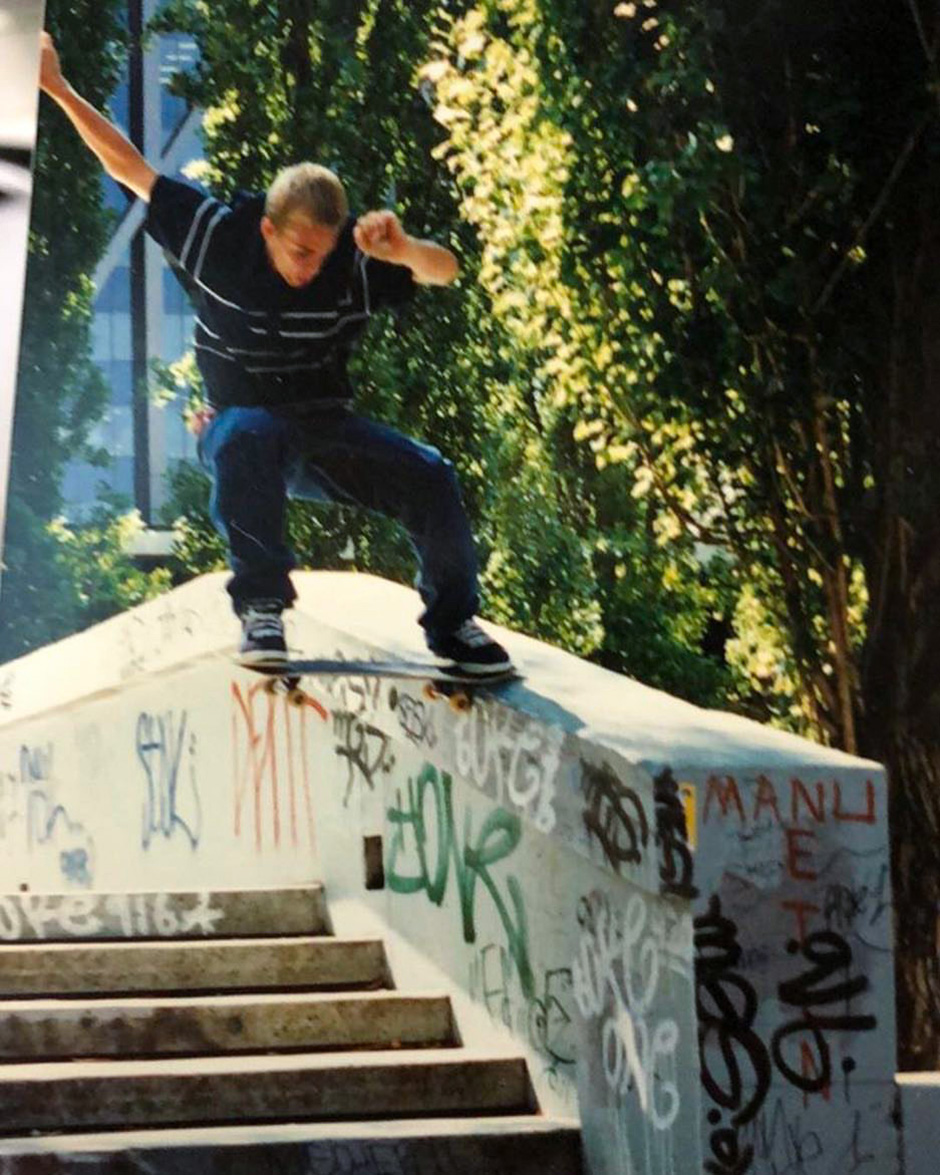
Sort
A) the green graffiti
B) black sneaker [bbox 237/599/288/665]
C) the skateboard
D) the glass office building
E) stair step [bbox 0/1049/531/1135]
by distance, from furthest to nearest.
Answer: the glass office building
black sneaker [bbox 237/599/288/665]
the skateboard
the green graffiti
stair step [bbox 0/1049/531/1135]

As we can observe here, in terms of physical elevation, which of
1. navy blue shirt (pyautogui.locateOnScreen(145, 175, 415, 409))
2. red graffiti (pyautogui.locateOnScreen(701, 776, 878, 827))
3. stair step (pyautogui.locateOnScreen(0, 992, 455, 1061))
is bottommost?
stair step (pyautogui.locateOnScreen(0, 992, 455, 1061))

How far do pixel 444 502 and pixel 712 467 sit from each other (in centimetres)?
73

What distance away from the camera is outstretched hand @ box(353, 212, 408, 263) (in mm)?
5383

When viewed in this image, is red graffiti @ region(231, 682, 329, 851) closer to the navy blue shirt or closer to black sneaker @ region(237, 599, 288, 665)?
black sneaker @ region(237, 599, 288, 665)

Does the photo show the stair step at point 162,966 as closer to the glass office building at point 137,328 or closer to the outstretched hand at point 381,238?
the glass office building at point 137,328

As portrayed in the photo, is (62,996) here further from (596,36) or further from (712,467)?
(596,36)

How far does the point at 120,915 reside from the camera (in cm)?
545

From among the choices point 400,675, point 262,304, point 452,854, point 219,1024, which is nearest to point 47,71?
point 262,304

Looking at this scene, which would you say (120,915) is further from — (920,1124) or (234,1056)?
(920,1124)

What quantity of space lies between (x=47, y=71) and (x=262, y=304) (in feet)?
3.02

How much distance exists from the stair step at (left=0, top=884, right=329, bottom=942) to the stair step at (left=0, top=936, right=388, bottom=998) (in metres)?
0.14

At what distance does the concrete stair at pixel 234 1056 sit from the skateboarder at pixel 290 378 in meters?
0.79

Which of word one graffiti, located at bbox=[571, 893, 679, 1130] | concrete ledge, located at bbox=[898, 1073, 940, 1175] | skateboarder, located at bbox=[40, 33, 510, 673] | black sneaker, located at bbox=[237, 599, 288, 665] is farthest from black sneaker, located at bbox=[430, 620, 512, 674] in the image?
concrete ledge, located at bbox=[898, 1073, 940, 1175]

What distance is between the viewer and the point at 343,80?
576 cm
